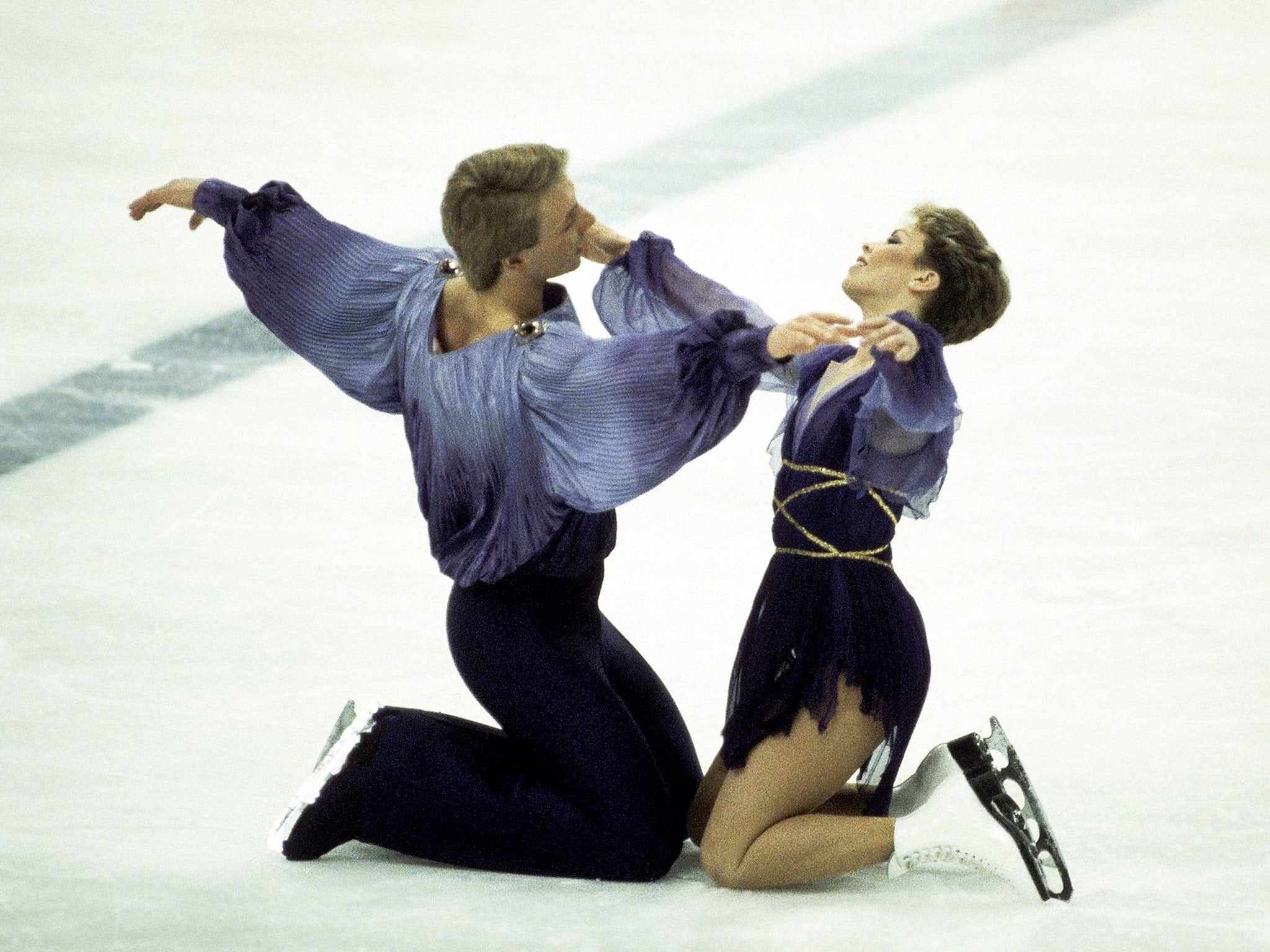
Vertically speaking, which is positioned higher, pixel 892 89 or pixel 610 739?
pixel 892 89

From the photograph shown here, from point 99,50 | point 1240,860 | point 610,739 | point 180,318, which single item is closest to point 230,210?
point 610,739


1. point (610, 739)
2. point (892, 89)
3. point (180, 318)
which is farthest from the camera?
point (892, 89)

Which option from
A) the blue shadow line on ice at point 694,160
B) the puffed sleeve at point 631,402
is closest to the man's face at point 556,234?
the puffed sleeve at point 631,402

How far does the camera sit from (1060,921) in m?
2.74

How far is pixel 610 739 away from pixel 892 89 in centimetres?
445

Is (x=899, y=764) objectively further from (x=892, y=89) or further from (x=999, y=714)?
(x=892, y=89)

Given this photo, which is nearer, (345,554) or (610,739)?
(610,739)

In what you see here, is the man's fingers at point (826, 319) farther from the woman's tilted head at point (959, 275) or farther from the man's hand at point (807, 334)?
the woman's tilted head at point (959, 275)

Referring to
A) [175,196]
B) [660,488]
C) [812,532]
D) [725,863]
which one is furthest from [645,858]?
[660,488]

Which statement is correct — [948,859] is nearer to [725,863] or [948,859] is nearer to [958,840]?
[958,840]

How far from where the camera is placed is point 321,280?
2.98m

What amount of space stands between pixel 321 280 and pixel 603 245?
45 centimetres

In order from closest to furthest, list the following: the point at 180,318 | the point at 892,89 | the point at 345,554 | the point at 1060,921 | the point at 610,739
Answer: the point at 1060,921 → the point at 610,739 → the point at 345,554 → the point at 180,318 → the point at 892,89

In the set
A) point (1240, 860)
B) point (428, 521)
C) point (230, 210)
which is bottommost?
point (1240, 860)
